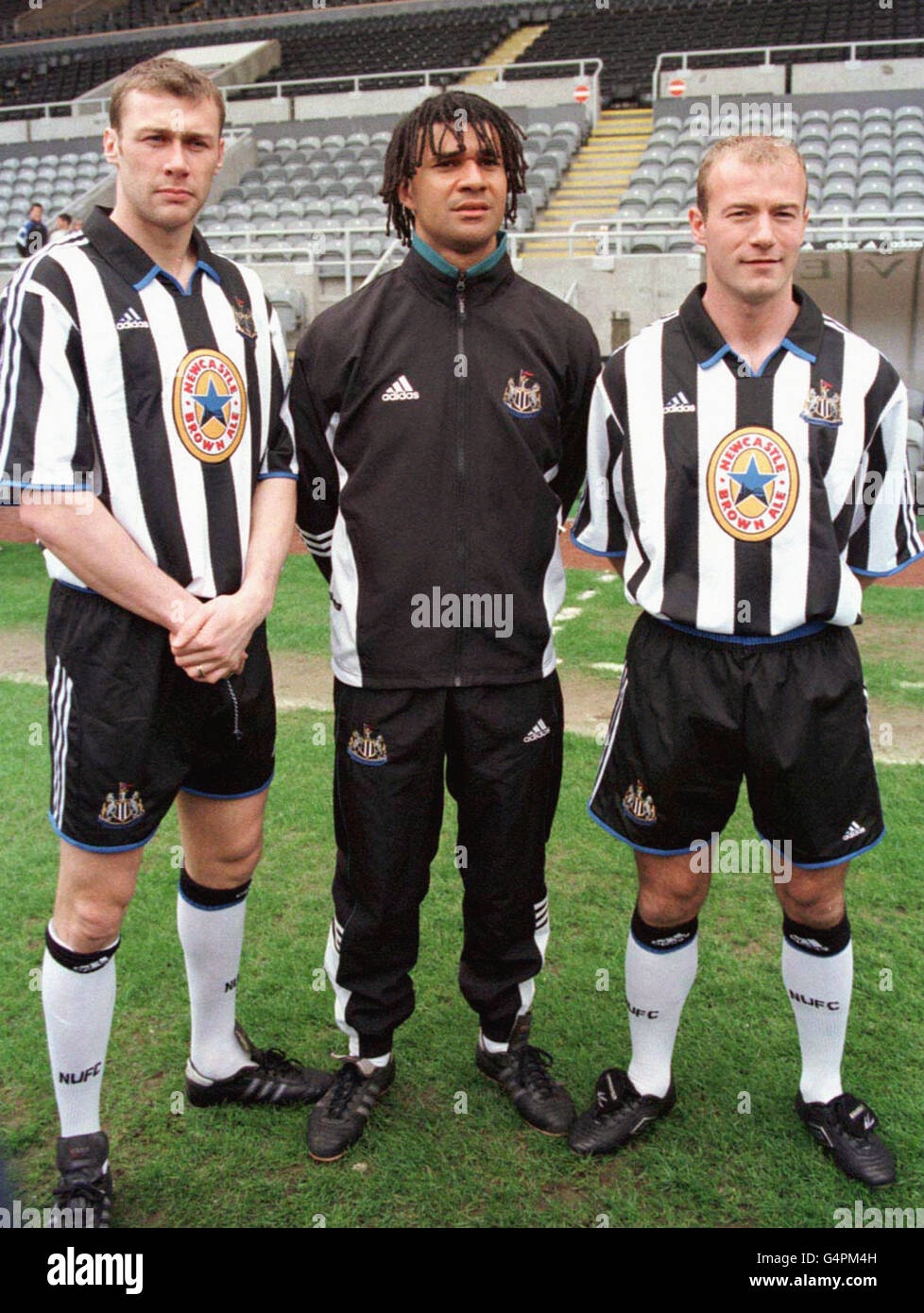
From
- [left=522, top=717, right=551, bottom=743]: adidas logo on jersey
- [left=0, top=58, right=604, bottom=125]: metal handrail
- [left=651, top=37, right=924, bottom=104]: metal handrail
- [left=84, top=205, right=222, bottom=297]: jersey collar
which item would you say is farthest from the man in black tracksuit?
[left=0, top=58, right=604, bottom=125]: metal handrail

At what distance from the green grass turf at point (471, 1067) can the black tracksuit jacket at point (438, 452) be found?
3.44ft

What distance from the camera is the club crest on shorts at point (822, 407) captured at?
2143 millimetres

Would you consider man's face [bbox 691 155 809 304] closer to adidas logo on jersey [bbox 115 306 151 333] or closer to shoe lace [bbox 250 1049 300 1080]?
adidas logo on jersey [bbox 115 306 151 333]

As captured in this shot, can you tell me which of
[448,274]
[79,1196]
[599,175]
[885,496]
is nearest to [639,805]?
[885,496]

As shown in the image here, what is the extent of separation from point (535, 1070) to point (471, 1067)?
20 cm

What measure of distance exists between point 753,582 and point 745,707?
0.81 feet

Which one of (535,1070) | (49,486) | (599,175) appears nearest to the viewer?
(49,486)

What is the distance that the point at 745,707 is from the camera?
2199 millimetres

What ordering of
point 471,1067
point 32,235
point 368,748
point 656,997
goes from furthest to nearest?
point 32,235
point 471,1067
point 656,997
point 368,748

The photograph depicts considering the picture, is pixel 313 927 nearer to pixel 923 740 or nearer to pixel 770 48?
pixel 923 740

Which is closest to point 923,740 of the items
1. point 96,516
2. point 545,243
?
point 96,516

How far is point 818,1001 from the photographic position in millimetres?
2416

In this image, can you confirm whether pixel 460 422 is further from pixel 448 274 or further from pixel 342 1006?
pixel 342 1006

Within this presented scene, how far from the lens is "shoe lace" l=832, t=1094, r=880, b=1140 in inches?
94.1
